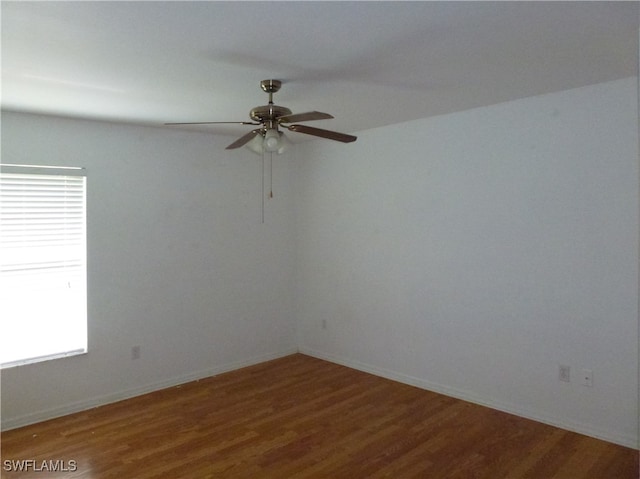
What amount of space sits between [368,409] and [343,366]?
1135 millimetres

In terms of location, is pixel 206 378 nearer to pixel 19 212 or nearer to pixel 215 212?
pixel 215 212

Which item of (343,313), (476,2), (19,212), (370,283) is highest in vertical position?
(476,2)

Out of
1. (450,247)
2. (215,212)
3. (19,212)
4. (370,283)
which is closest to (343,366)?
(370,283)

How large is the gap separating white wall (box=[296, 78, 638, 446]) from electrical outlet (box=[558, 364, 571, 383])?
0.12ft

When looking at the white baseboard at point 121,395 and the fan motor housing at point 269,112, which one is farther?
the white baseboard at point 121,395

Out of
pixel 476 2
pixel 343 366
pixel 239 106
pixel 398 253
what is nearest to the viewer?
pixel 476 2

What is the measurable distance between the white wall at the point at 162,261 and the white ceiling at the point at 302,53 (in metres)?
0.52

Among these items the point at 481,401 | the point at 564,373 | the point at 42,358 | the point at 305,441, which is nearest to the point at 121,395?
the point at 42,358

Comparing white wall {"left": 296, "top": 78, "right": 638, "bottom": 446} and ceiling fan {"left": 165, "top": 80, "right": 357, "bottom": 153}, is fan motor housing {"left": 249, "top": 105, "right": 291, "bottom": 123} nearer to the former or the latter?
ceiling fan {"left": 165, "top": 80, "right": 357, "bottom": 153}

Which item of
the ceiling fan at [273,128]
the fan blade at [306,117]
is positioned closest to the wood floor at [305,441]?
the ceiling fan at [273,128]

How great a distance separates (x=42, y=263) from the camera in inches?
146

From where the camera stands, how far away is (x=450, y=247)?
400 centimetres

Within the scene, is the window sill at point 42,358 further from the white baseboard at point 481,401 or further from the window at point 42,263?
the white baseboard at point 481,401

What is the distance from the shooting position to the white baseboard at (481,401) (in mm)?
3148
